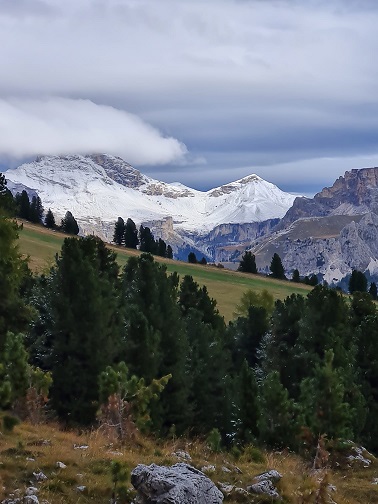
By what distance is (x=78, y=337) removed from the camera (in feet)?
108

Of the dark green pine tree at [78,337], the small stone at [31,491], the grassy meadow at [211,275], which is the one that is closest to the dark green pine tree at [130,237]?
the grassy meadow at [211,275]

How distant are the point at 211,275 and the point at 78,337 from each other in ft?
329

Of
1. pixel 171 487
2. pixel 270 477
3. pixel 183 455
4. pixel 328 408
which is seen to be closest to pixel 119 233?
pixel 328 408

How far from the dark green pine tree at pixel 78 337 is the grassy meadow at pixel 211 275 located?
72.4 metres

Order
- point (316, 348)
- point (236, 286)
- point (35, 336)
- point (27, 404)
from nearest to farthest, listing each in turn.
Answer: point (27, 404)
point (35, 336)
point (316, 348)
point (236, 286)

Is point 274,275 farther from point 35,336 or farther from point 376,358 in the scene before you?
point 35,336

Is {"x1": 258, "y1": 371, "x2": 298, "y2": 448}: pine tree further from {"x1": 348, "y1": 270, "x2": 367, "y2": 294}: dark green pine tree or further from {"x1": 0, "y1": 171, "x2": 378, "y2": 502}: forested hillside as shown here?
{"x1": 348, "y1": 270, "x2": 367, "y2": 294}: dark green pine tree

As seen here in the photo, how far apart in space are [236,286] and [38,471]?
111140 millimetres

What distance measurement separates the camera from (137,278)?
41938 mm

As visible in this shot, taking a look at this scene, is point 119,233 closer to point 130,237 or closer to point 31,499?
point 130,237

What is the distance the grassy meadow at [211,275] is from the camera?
114312 mm

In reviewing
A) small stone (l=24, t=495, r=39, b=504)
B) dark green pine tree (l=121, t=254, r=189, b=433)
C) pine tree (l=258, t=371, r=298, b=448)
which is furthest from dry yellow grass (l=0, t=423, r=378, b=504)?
dark green pine tree (l=121, t=254, r=189, b=433)

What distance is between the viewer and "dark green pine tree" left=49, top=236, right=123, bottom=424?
3216 centimetres

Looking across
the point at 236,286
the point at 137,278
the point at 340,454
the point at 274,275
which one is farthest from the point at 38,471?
the point at 274,275
